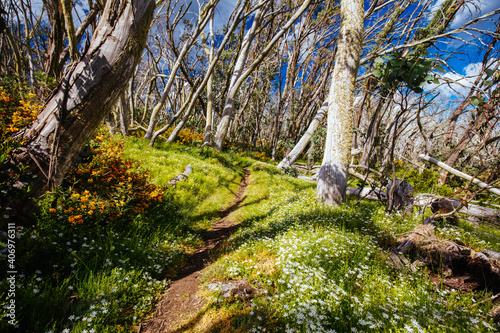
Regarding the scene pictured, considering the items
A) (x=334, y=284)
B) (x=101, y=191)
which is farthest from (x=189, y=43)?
(x=334, y=284)

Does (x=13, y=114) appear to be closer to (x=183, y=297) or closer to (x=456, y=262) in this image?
(x=183, y=297)

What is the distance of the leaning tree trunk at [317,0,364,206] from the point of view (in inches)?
211

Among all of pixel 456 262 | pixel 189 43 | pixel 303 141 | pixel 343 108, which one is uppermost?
pixel 189 43

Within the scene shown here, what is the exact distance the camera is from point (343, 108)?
535 cm

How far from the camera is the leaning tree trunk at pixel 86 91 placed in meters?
2.47

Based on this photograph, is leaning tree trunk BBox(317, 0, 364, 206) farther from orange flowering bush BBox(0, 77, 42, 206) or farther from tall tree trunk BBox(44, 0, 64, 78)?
tall tree trunk BBox(44, 0, 64, 78)

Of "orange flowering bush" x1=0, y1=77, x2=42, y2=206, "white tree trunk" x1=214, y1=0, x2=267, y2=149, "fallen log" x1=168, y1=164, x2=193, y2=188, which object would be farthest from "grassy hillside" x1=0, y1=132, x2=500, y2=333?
"white tree trunk" x1=214, y1=0, x2=267, y2=149

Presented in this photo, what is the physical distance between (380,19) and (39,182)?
17373 mm

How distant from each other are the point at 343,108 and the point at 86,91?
5343 millimetres

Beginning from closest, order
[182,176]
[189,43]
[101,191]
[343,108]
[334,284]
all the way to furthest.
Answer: [334,284]
[101,191]
[343,108]
[182,176]
[189,43]

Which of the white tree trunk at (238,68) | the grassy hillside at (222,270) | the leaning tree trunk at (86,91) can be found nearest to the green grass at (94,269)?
the grassy hillside at (222,270)

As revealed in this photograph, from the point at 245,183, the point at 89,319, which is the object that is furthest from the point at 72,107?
the point at 245,183

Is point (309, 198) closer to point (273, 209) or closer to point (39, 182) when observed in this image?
point (273, 209)

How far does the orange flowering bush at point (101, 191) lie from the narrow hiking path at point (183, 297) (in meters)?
1.63
